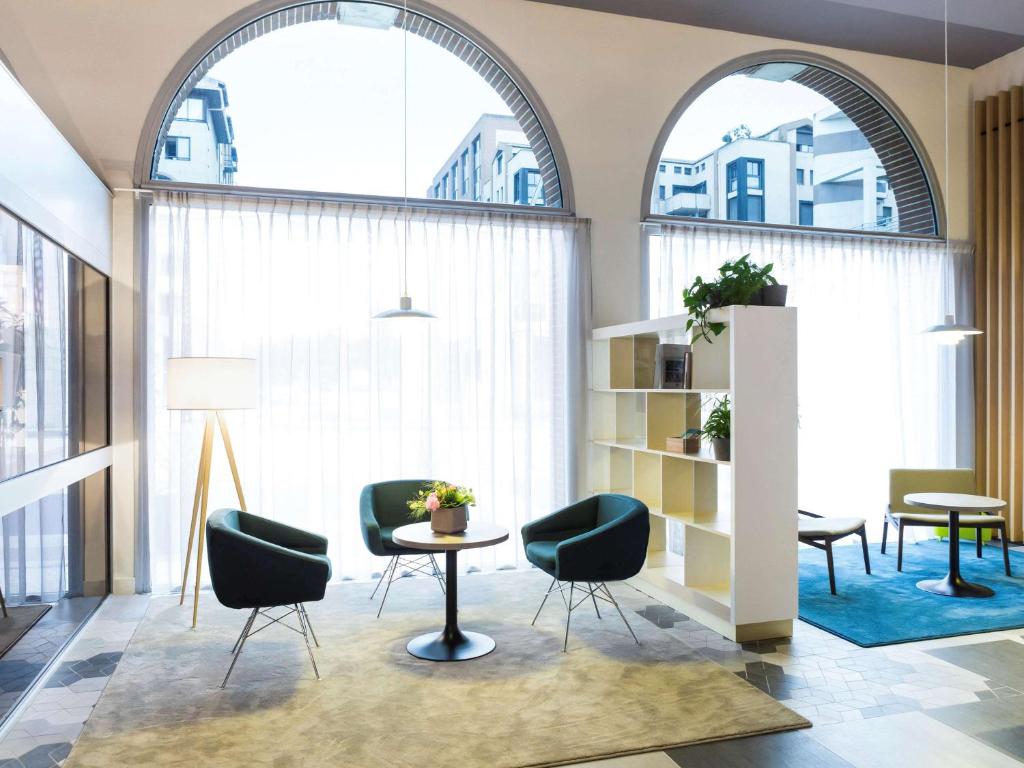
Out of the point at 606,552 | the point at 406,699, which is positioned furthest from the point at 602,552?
the point at 406,699

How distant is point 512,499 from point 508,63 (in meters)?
3.38

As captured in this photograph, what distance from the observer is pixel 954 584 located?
5305 millimetres

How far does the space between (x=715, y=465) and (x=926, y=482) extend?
7.51 feet

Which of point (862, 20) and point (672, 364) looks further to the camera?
point (862, 20)

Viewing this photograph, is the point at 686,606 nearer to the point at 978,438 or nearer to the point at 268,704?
the point at 268,704

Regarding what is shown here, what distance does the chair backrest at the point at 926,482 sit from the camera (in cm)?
616

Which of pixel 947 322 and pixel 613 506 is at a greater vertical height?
pixel 947 322

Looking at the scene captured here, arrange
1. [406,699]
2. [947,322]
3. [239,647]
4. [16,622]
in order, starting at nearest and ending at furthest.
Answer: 1. [16,622]
2. [406,699]
3. [239,647]
4. [947,322]

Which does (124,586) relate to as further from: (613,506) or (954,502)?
(954,502)

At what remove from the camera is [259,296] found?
5.55 meters

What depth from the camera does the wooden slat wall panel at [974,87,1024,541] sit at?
22.9ft

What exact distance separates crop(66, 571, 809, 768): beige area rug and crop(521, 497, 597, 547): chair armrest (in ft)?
1.65

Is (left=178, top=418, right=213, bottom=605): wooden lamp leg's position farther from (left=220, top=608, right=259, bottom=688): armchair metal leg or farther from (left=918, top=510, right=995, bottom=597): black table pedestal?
(left=918, top=510, right=995, bottom=597): black table pedestal

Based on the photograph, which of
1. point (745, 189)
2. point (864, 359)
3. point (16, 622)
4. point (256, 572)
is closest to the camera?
point (16, 622)
